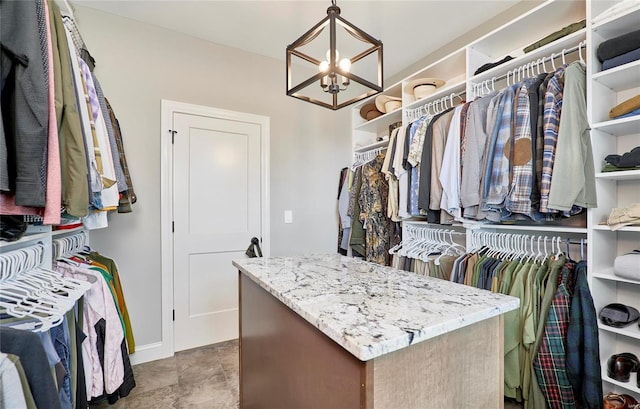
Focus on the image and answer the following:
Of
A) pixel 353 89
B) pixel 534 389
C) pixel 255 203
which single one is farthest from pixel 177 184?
pixel 534 389

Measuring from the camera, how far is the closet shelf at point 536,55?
1656mm

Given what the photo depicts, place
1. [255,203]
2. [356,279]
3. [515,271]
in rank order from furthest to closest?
[255,203] < [515,271] < [356,279]

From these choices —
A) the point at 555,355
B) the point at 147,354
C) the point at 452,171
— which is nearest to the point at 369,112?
the point at 452,171

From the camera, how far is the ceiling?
2229 mm

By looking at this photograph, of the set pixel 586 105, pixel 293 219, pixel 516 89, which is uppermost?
pixel 516 89

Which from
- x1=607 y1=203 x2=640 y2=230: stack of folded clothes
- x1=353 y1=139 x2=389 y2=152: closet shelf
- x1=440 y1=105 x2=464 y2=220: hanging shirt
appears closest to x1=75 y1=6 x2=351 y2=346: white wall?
x1=353 y1=139 x2=389 y2=152: closet shelf

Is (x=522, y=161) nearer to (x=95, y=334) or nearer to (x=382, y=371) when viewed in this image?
(x=382, y=371)

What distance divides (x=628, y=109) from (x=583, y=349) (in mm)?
1206

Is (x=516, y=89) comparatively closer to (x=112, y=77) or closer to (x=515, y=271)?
(x=515, y=271)

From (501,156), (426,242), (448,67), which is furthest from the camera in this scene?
(426,242)

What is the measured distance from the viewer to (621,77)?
1.54 metres

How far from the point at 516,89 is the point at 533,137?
0.34m

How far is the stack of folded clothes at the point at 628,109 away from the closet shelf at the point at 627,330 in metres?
1.06

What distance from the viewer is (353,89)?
145 inches
